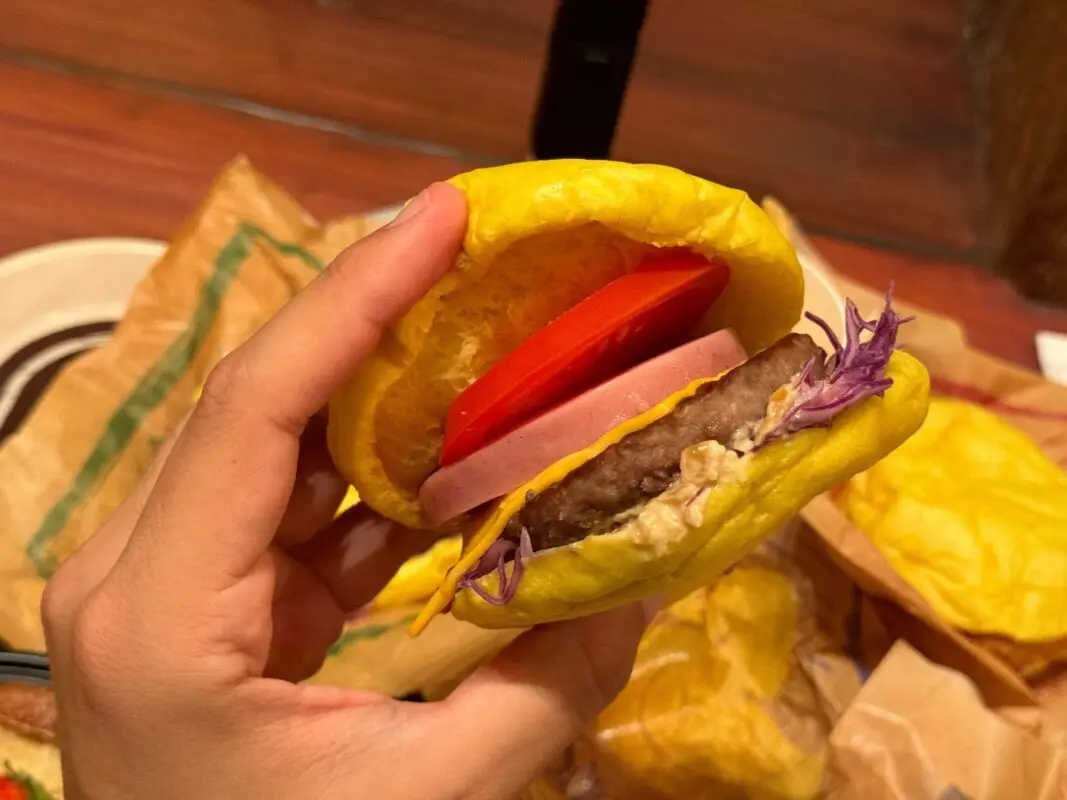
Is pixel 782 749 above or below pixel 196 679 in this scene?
below

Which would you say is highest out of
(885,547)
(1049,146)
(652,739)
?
(1049,146)

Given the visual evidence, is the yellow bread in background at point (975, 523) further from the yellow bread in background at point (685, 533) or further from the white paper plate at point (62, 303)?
the yellow bread in background at point (685, 533)

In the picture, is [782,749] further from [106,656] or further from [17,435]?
[17,435]

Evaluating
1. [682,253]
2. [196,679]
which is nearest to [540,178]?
[682,253]

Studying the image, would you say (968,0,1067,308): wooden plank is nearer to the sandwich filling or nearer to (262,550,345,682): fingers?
the sandwich filling

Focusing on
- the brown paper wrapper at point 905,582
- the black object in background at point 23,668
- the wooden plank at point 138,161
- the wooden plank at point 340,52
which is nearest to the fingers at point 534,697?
the brown paper wrapper at point 905,582

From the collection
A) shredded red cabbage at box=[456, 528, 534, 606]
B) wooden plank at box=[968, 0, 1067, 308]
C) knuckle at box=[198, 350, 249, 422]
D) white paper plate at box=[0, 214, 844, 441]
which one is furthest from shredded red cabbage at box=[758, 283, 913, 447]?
wooden plank at box=[968, 0, 1067, 308]

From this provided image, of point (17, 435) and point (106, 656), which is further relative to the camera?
point (17, 435)

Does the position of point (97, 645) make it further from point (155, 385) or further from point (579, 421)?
point (155, 385)
